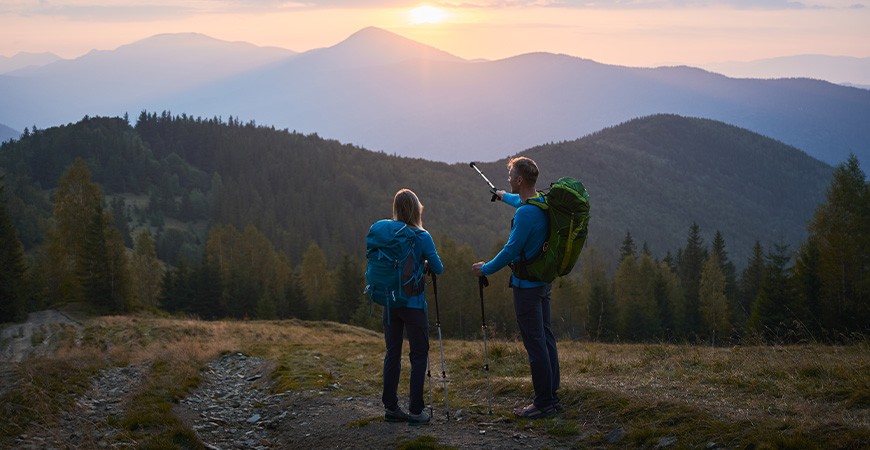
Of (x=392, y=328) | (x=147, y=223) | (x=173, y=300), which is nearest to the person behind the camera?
(x=392, y=328)

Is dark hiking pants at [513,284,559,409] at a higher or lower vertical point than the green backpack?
lower

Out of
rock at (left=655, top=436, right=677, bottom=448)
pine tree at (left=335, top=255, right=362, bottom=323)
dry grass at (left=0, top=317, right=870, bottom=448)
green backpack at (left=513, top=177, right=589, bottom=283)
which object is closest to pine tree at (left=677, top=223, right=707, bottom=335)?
pine tree at (left=335, top=255, right=362, bottom=323)

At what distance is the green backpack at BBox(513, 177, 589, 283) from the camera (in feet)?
30.6

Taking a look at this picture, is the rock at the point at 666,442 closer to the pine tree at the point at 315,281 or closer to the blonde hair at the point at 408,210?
the blonde hair at the point at 408,210

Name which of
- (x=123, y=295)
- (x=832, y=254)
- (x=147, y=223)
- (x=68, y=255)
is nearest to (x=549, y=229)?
(x=832, y=254)

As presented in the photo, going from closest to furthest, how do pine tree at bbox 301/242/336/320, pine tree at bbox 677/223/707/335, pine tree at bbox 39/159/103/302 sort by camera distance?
pine tree at bbox 39/159/103/302, pine tree at bbox 301/242/336/320, pine tree at bbox 677/223/707/335

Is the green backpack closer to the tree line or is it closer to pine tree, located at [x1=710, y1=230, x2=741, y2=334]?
the tree line

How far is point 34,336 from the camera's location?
39.6 m

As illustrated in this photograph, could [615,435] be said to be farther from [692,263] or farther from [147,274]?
[692,263]

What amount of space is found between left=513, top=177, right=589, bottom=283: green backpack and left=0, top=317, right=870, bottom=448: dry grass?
2.25m

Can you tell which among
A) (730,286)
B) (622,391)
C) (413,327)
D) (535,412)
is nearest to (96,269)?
(413,327)

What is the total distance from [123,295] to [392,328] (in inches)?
1966

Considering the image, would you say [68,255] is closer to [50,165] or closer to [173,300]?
[173,300]

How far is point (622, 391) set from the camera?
415 inches
